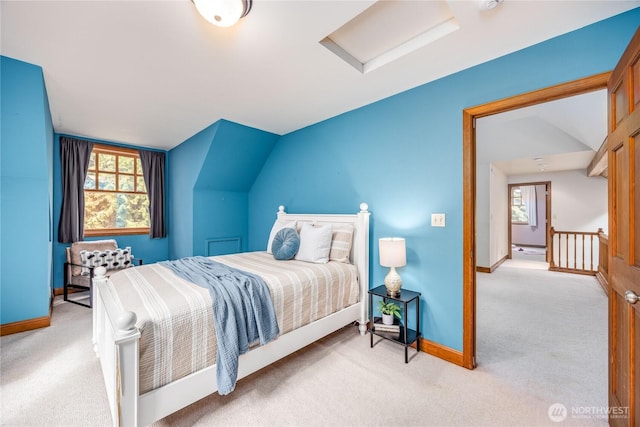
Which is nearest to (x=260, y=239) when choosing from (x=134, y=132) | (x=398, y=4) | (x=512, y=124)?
(x=134, y=132)

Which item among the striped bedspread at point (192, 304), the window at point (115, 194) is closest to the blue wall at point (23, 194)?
the striped bedspread at point (192, 304)

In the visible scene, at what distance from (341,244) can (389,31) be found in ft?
6.31

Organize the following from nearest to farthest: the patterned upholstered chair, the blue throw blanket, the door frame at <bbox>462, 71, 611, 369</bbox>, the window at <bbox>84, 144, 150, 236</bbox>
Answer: the blue throw blanket
the door frame at <bbox>462, 71, 611, 369</bbox>
the patterned upholstered chair
the window at <bbox>84, 144, 150, 236</bbox>

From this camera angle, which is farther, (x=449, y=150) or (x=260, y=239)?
(x=260, y=239)

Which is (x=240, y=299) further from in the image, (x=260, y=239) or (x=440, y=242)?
(x=260, y=239)

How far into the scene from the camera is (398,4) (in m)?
1.65

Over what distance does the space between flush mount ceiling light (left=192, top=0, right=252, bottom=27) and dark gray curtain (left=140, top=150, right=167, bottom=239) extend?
13.2 feet

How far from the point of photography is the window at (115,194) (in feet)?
14.2

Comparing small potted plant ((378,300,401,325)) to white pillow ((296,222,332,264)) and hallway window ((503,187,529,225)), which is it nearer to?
white pillow ((296,222,332,264))

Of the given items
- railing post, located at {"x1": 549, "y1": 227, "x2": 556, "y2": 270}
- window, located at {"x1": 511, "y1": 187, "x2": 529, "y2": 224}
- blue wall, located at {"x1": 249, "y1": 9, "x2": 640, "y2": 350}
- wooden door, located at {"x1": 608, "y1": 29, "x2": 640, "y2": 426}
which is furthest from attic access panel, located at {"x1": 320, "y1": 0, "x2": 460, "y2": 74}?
window, located at {"x1": 511, "y1": 187, "x2": 529, "y2": 224}

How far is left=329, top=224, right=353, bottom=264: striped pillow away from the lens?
2812 mm

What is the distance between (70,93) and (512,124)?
19.7 feet

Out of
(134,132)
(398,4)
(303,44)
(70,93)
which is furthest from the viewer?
(134,132)

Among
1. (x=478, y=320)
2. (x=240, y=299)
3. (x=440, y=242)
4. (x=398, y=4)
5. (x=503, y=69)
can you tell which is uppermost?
(x=398, y=4)
